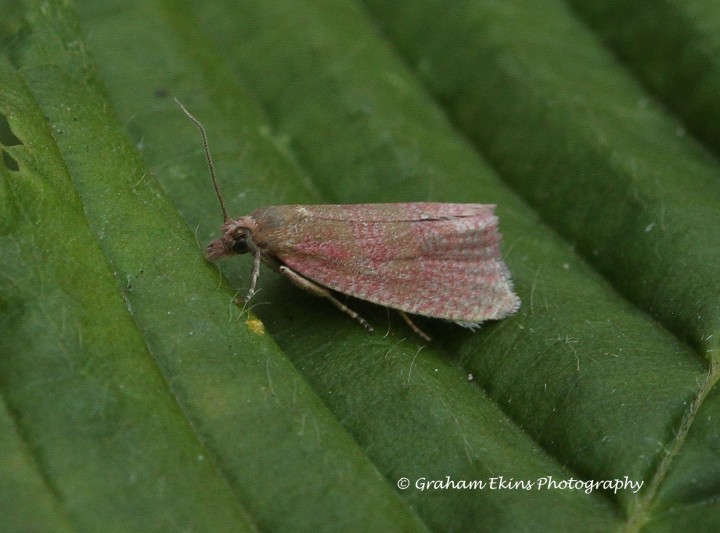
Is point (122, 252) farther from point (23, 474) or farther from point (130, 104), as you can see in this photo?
point (130, 104)

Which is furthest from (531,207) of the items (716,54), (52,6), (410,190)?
(52,6)

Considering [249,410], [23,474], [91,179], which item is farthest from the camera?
[91,179]

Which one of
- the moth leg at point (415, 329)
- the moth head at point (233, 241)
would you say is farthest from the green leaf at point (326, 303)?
the moth head at point (233, 241)

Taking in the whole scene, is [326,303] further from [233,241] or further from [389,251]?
[233,241]

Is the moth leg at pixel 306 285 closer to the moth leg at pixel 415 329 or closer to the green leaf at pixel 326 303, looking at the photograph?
the green leaf at pixel 326 303

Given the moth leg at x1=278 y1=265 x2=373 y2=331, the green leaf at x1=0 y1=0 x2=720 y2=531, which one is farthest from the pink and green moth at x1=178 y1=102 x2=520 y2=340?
the green leaf at x1=0 y1=0 x2=720 y2=531

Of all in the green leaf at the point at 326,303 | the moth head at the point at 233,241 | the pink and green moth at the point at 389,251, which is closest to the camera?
the green leaf at the point at 326,303

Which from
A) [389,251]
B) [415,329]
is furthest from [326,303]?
[415,329]
